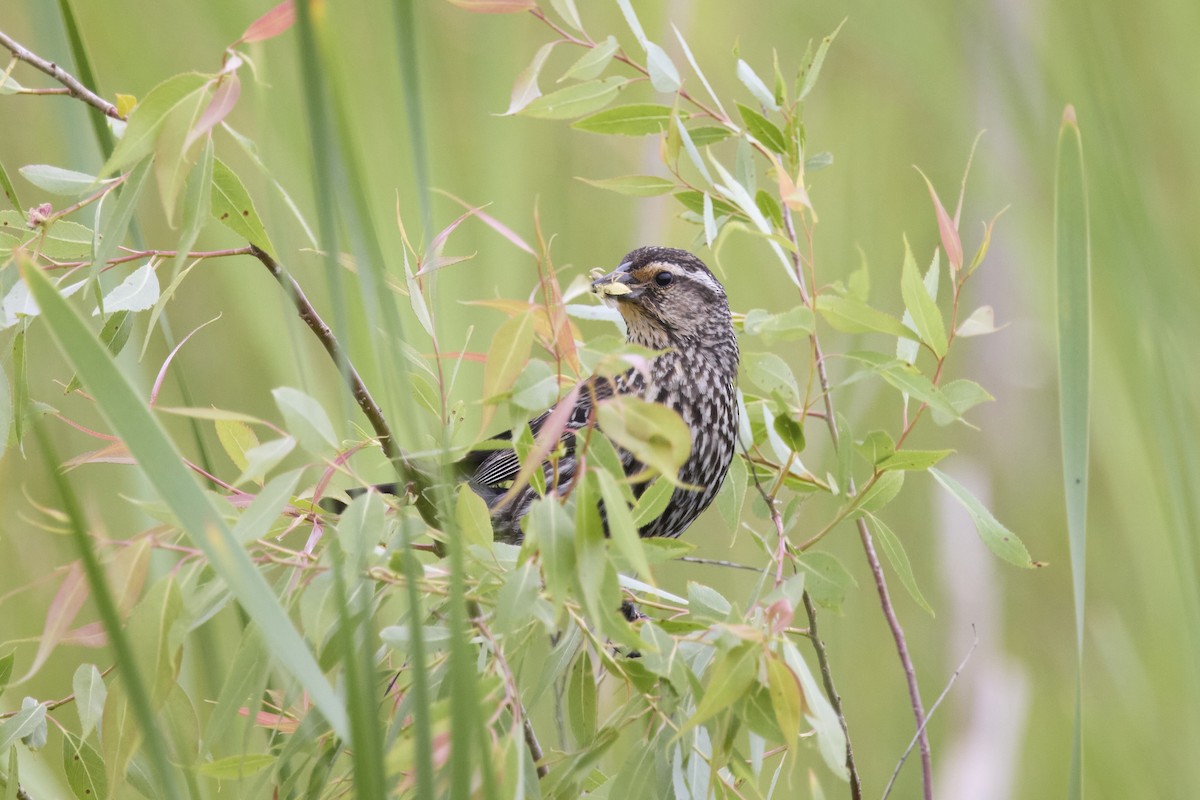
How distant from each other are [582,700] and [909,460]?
346 millimetres

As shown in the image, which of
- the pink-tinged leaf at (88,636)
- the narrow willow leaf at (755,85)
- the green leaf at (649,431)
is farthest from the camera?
the narrow willow leaf at (755,85)

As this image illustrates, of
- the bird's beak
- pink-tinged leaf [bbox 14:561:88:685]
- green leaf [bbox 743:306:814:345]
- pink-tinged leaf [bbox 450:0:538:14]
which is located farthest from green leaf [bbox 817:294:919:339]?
the bird's beak

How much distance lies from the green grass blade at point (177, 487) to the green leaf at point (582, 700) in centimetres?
35

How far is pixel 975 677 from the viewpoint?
223 centimetres

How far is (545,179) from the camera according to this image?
2.33m

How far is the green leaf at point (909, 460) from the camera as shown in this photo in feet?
3.26

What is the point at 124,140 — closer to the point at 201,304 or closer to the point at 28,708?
the point at 28,708

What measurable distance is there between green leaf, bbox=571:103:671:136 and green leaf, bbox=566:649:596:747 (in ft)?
1.58

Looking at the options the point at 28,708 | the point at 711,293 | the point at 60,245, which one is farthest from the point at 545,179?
the point at 28,708

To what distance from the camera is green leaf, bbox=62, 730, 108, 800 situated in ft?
3.43

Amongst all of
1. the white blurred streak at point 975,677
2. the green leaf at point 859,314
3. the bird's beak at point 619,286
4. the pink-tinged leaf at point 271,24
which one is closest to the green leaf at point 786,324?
the green leaf at point 859,314

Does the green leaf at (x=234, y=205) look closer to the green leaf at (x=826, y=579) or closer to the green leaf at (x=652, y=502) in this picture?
the green leaf at (x=652, y=502)

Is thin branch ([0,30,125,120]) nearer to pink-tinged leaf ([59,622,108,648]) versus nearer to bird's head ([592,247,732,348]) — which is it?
pink-tinged leaf ([59,622,108,648])

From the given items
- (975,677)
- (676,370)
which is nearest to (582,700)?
(676,370)
